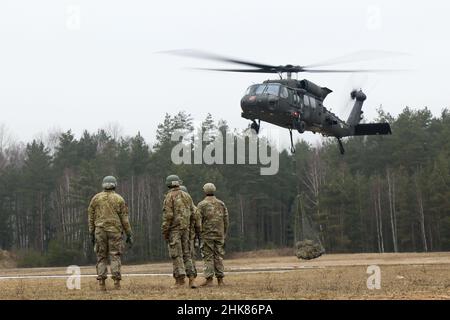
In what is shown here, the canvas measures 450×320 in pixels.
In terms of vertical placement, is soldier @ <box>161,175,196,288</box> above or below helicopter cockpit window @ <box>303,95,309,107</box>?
below

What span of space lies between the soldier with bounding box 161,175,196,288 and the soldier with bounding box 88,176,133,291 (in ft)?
2.74

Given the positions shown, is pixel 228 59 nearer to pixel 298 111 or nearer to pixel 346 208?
pixel 298 111

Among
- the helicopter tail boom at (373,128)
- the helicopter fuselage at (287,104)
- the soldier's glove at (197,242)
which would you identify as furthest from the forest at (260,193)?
the soldier's glove at (197,242)

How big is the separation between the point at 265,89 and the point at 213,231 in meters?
12.2

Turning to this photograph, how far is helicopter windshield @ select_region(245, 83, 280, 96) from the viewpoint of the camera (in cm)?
2488

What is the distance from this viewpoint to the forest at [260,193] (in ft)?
198

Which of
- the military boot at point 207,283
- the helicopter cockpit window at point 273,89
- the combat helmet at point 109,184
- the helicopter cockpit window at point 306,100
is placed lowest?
the military boot at point 207,283

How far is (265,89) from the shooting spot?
985 inches

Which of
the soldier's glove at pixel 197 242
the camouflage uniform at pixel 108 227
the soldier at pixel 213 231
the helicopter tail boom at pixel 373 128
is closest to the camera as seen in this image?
the camouflage uniform at pixel 108 227

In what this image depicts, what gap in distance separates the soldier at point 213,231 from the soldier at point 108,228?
1780mm

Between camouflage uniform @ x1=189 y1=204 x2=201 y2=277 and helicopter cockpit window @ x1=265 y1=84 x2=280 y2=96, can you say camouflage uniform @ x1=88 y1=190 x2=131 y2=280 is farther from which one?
helicopter cockpit window @ x1=265 y1=84 x2=280 y2=96

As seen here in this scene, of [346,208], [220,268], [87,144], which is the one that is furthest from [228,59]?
[87,144]

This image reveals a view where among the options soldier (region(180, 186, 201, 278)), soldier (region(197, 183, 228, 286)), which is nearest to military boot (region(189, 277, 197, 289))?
soldier (region(180, 186, 201, 278))

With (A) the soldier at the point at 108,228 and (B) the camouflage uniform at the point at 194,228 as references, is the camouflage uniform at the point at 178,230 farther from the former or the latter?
(A) the soldier at the point at 108,228
